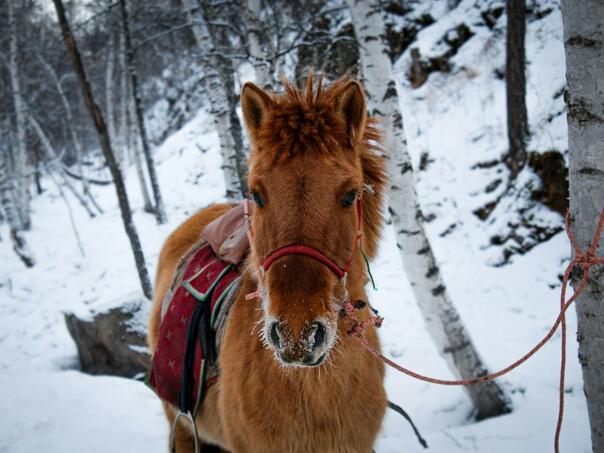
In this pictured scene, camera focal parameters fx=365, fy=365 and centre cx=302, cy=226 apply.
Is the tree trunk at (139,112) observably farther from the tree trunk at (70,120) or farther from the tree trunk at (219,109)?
the tree trunk at (70,120)

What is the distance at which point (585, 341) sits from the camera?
6.21 feet

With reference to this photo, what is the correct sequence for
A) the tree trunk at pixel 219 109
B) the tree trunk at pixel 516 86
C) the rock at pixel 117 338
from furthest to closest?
the tree trunk at pixel 219 109, the tree trunk at pixel 516 86, the rock at pixel 117 338

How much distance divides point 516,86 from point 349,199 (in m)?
7.19

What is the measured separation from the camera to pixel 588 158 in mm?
1688

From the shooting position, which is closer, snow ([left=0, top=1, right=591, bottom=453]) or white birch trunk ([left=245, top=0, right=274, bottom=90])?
snow ([left=0, top=1, right=591, bottom=453])

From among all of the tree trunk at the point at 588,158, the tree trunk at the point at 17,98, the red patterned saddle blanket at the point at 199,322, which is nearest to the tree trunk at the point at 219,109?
the red patterned saddle blanket at the point at 199,322

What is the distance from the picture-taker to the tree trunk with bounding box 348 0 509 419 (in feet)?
12.0

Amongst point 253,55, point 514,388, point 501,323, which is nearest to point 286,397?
point 514,388

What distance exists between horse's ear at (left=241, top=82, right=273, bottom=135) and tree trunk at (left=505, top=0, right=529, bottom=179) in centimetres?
675

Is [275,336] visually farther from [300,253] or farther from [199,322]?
[199,322]

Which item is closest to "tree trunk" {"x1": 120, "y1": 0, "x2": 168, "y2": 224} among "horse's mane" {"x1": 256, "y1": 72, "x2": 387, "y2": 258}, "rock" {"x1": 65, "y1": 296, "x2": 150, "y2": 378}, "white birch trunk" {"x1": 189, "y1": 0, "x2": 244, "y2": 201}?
"white birch trunk" {"x1": 189, "y1": 0, "x2": 244, "y2": 201}

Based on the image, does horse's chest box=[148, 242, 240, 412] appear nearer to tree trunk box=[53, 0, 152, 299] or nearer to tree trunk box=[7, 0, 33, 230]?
tree trunk box=[53, 0, 152, 299]

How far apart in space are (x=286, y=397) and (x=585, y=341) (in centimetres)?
157

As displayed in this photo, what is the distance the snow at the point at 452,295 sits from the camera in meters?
3.86
